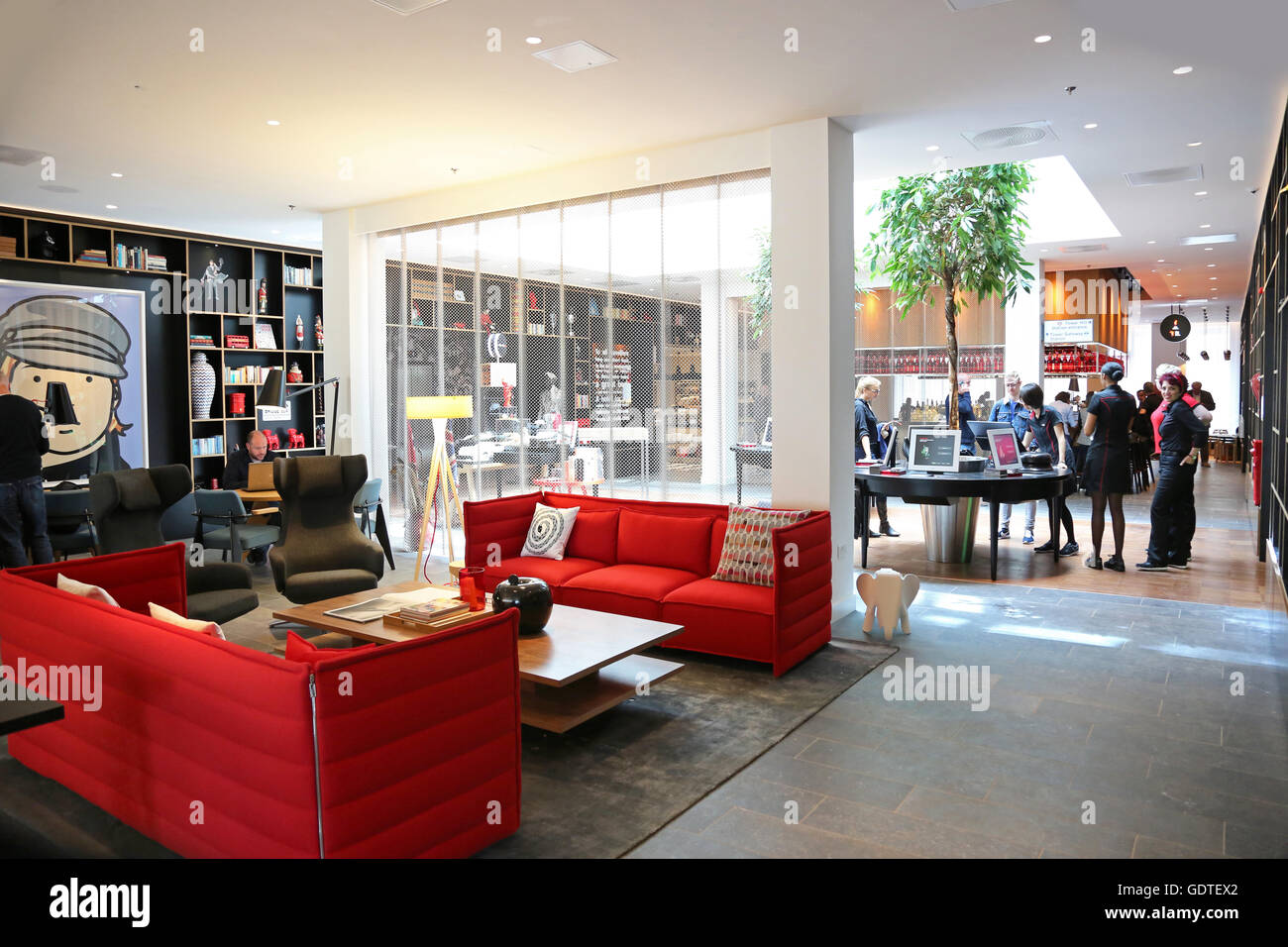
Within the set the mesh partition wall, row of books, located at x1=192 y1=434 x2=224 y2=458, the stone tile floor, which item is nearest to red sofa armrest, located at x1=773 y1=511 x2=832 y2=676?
the stone tile floor

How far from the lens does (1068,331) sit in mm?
13930

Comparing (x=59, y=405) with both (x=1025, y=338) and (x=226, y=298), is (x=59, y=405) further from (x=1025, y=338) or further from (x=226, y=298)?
(x=1025, y=338)

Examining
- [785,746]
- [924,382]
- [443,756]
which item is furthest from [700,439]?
[924,382]

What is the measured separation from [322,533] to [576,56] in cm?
356

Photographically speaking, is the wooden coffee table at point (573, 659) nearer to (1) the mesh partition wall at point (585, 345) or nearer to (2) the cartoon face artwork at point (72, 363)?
(1) the mesh partition wall at point (585, 345)

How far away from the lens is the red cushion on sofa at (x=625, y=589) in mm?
5250

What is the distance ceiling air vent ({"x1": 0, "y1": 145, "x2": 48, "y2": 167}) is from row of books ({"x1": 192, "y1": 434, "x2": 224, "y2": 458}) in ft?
11.8

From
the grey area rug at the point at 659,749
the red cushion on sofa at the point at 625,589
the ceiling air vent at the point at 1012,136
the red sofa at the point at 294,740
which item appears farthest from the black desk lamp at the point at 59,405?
the ceiling air vent at the point at 1012,136

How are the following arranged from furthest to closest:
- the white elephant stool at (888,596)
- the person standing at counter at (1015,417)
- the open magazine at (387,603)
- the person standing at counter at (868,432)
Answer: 1. the person standing at counter at (868,432)
2. the person standing at counter at (1015,417)
3. the white elephant stool at (888,596)
4. the open magazine at (387,603)

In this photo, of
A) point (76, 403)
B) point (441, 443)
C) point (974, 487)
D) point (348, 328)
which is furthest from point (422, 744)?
point (76, 403)

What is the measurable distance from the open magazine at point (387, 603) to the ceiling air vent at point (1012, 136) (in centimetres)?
450

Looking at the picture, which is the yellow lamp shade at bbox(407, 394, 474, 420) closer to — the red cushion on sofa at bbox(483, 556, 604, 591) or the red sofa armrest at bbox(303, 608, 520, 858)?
the red cushion on sofa at bbox(483, 556, 604, 591)

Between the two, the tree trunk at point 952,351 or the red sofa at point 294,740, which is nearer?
the red sofa at point 294,740

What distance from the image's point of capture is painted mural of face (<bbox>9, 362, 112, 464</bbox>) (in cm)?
859
